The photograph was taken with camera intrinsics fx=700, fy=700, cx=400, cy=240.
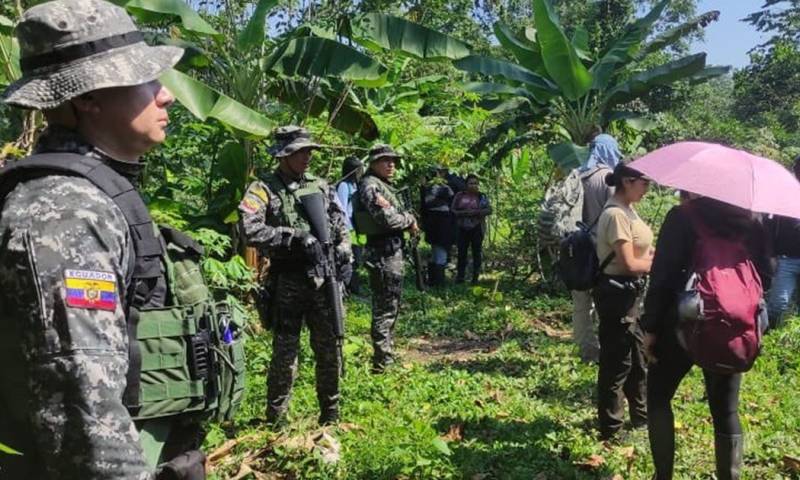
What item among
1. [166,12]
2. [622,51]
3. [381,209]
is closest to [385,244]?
[381,209]

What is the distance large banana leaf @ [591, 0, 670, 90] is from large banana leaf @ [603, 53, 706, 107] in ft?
0.89

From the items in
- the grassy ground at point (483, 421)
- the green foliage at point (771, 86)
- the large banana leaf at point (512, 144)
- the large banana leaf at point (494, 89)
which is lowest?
the grassy ground at point (483, 421)

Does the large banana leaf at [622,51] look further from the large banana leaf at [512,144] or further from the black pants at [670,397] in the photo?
the black pants at [670,397]

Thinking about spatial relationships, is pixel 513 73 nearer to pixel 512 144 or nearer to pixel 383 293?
pixel 512 144

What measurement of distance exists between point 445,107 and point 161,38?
20.3ft

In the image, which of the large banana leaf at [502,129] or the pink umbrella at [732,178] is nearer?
the pink umbrella at [732,178]

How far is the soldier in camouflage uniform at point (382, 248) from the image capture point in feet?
19.6

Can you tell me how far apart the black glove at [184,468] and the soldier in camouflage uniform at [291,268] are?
108 inches

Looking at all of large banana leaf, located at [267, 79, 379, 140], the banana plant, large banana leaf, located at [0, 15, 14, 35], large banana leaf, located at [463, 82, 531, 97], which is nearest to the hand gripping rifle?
large banana leaf, located at [0, 15, 14, 35]

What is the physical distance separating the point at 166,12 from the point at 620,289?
443 centimetres

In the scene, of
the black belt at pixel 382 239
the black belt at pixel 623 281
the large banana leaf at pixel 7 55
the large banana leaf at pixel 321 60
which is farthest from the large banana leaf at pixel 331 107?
the black belt at pixel 623 281

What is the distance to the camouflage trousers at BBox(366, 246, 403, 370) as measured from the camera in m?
6.04

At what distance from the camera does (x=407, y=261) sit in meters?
11.4

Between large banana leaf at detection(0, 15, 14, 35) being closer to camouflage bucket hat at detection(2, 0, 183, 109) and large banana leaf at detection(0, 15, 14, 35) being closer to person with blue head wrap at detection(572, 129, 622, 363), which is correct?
camouflage bucket hat at detection(2, 0, 183, 109)
